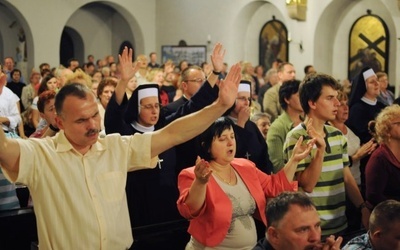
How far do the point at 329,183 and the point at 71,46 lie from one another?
16.4 meters

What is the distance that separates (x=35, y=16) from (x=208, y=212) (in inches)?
554

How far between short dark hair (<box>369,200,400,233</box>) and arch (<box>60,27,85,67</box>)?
16.9 metres

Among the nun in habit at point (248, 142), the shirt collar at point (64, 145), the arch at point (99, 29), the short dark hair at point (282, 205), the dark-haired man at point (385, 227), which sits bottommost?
the dark-haired man at point (385, 227)

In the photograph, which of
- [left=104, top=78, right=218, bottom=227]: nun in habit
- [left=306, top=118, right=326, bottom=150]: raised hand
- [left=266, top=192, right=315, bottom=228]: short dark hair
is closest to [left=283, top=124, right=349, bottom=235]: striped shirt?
[left=306, top=118, right=326, bottom=150]: raised hand

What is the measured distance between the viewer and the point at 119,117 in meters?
4.41

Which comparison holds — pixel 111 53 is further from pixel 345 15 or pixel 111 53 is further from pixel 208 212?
pixel 208 212

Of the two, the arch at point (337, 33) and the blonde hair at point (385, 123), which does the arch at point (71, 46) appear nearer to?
the arch at point (337, 33)

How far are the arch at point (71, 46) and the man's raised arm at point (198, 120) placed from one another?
16660mm

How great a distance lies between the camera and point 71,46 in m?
19.4

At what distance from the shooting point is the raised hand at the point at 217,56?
3.53 meters

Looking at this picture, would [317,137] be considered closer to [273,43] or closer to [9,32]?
[273,43]

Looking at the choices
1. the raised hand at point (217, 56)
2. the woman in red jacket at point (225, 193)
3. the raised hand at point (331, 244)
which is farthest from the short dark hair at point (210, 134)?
the raised hand at point (331, 244)

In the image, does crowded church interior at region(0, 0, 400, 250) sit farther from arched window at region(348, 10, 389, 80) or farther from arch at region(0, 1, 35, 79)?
arch at region(0, 1, 35, 79)

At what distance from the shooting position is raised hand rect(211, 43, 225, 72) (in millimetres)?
3527
